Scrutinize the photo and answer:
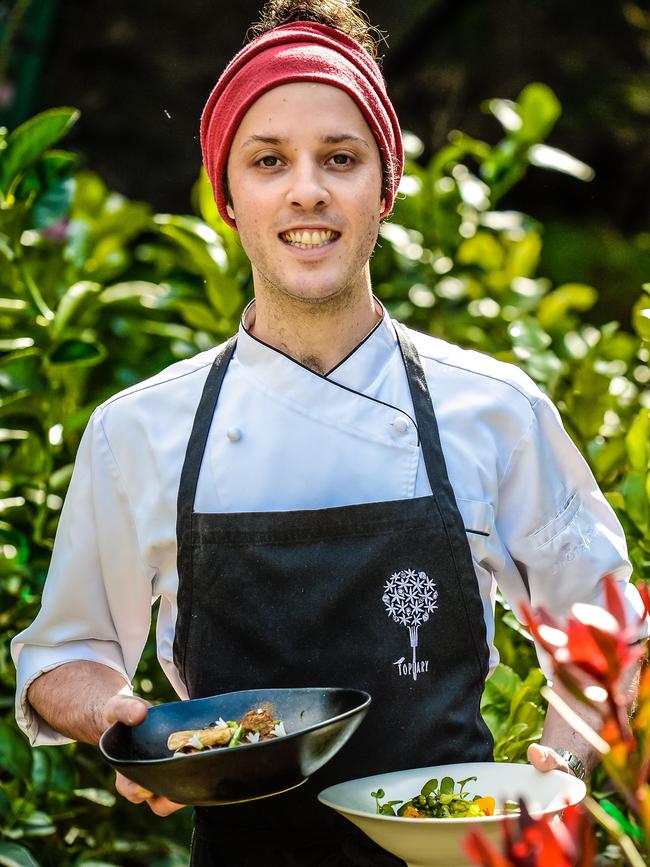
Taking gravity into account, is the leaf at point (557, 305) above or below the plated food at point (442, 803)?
above

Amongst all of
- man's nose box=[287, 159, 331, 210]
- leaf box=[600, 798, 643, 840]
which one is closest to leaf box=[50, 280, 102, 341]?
man's nose box=[287, 159, 331, 210]

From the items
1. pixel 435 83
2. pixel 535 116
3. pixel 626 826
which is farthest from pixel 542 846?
pixel 435 83

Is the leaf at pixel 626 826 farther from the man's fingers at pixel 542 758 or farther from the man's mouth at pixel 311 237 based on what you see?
the man's mouth at pixel 311 237

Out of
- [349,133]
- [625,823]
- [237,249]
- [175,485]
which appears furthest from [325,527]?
[237,249]

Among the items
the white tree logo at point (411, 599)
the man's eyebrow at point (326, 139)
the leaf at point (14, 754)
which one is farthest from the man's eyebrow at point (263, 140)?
the leaf at point (14, 754)

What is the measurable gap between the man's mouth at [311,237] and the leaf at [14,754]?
1.02 metres

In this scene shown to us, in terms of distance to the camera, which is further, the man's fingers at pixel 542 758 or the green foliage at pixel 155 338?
the green foliage at pixel 155 338

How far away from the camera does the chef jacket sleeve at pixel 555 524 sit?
1578mm

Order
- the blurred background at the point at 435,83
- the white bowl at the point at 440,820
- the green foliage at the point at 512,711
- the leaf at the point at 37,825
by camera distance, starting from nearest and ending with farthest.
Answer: the white bowl at the point at 440,820, the green foliage at the point at 512,711, the leaf at the point at 37,825, the blurred background at the point at 435,83

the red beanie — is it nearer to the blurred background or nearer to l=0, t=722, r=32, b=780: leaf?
l=0, t=722, r=32, b=780: leaf

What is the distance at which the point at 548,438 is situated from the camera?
5.30 ft

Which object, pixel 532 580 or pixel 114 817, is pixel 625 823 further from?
pixel 114 817

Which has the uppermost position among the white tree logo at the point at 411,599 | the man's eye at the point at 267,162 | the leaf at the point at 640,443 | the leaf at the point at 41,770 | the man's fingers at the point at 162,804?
the man's eye at the point at 267,162

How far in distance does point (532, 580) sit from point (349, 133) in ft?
2.04
